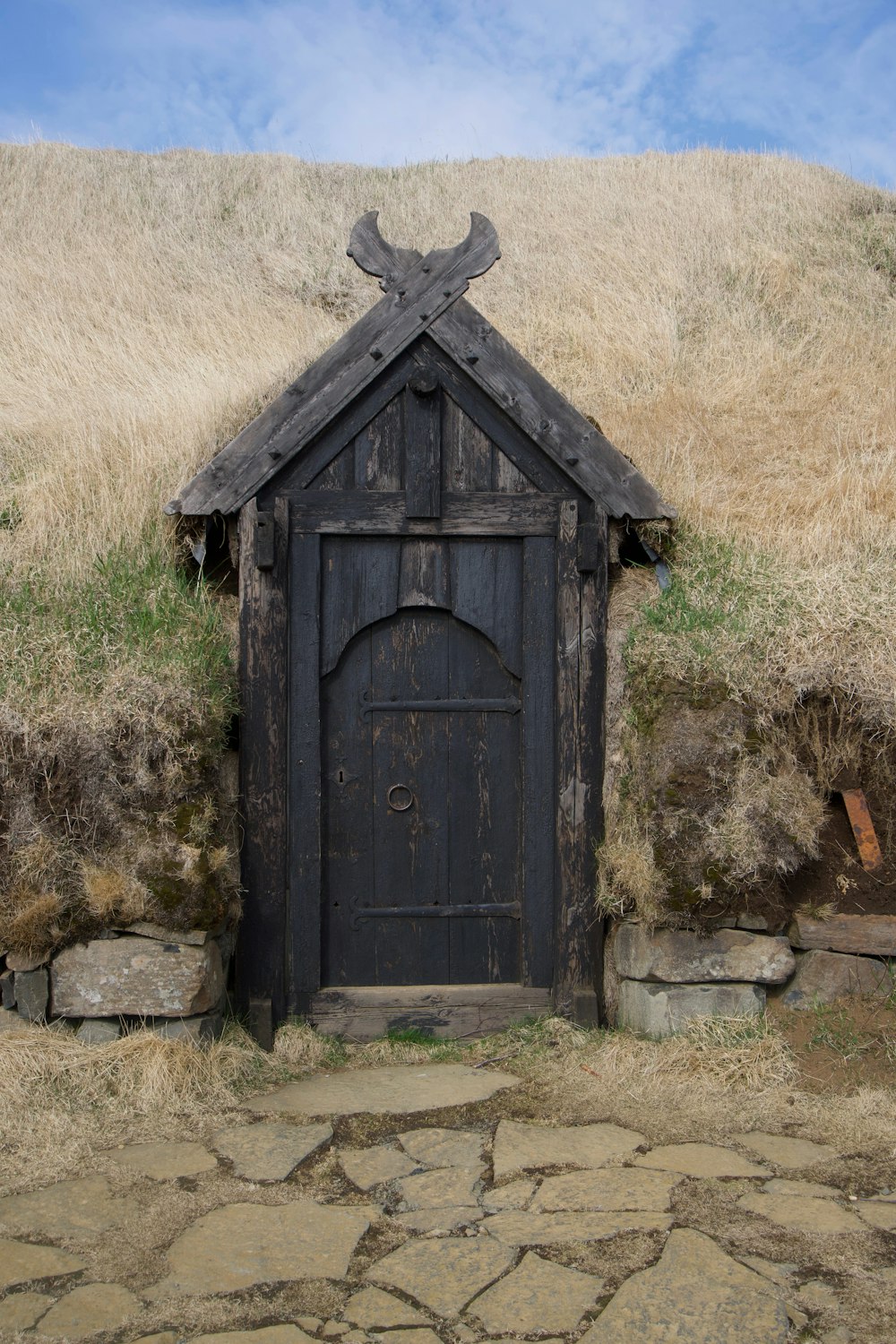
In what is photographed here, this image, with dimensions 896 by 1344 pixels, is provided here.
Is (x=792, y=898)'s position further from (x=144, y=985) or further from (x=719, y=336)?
(x=719, y=336)

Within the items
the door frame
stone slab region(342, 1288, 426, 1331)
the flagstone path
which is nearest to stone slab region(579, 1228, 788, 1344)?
the flagstone path

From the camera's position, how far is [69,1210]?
3807 millimetres

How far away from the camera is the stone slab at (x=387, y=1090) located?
4.78m

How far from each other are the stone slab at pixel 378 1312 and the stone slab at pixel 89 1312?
2.08ft

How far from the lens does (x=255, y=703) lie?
555 centimetres

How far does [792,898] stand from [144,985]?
10.3 ft

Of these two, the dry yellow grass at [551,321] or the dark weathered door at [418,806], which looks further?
the dry yellow grass at [551,321]

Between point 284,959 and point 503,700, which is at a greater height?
point 503,700

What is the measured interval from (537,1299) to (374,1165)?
1.12 metres

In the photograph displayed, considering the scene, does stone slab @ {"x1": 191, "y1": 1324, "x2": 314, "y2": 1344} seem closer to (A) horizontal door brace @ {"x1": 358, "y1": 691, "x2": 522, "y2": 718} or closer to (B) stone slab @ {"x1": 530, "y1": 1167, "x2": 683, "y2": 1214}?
(B) stone slab @ {"x1": 530, "y1": 1167, "x2": 683, "y2": 1214}

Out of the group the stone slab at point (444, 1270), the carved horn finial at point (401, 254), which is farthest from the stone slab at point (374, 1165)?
the carved horn finial at point (401, 254)

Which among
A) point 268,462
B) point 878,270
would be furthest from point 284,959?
point 878,270

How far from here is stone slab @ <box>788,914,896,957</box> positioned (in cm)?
534

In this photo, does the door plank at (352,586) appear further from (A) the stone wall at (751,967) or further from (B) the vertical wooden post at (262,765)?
(A) the stone wall at (751,967)
